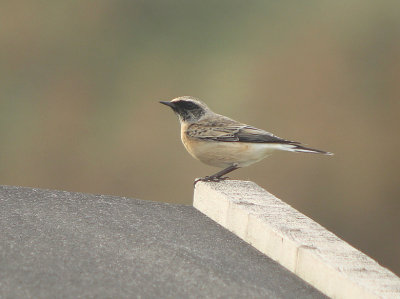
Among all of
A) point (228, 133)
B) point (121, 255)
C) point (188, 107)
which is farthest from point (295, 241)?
point (188, 107)

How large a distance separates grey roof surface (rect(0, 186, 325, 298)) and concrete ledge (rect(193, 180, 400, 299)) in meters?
0.09

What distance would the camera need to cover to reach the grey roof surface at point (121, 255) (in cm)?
570

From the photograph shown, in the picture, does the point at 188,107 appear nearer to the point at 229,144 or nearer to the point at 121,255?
the point at 229,144

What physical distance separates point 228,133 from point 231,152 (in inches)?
10.9

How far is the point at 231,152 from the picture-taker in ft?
29.4

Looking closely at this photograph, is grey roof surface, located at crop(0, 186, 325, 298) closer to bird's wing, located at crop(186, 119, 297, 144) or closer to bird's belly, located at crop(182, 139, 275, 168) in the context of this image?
bird's belly, located at crop(182, 139, 275, 168)

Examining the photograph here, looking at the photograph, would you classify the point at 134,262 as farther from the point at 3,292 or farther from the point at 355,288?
the point at 355,288

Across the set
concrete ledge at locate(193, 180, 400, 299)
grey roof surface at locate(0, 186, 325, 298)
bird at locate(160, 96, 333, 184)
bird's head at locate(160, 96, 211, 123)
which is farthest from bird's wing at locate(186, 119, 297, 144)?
grey roof surface at locate(0, 186, 325, 298)

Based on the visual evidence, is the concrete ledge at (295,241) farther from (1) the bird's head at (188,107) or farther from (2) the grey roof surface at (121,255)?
(1) the bird's head at (188,107)

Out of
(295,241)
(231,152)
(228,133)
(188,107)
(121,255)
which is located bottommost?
(121,255)

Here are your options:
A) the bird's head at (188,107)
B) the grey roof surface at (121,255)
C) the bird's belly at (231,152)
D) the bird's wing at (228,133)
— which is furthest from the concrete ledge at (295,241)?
the bird's head at (188,107)

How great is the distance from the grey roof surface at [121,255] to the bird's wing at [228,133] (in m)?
1.15

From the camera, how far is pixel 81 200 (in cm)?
821

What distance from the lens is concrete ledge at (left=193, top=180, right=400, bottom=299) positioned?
19.7 feet
